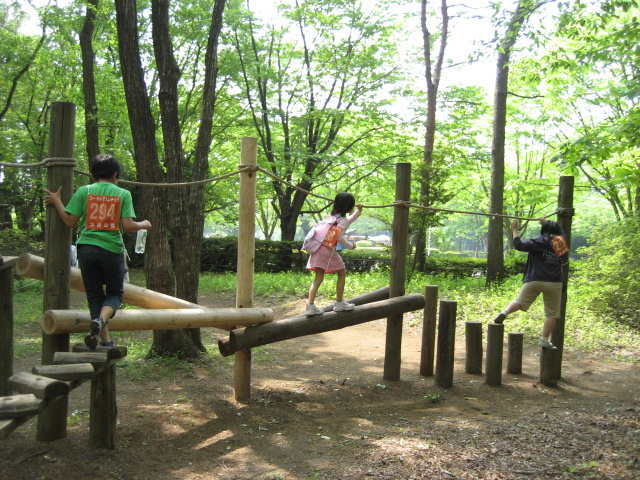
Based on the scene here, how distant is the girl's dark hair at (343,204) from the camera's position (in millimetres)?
5832

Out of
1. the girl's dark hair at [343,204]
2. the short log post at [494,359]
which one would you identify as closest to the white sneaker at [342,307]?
the girl's dark hair at [343,204]

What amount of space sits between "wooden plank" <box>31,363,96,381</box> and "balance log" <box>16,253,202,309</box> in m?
1.04

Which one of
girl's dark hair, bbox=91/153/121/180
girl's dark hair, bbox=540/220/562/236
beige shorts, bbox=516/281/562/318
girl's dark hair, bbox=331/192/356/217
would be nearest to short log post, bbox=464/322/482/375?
beige shorts, bbox=516/281/562/318

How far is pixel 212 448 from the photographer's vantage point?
4.46 meters

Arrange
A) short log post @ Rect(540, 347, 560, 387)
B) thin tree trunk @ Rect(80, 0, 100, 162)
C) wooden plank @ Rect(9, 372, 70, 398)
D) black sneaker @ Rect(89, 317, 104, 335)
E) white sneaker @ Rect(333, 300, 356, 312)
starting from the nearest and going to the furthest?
wooden plank @ Rect(9, 372, 70, 398), black sneaker @ Rect(89, 317, 104, 335), white sneaker @ Rect(333, 300, 356, 312), short log post @ Rect(540, 347, 560, 387), thin tree trunk @ Rect(80, 0, 100, 162)

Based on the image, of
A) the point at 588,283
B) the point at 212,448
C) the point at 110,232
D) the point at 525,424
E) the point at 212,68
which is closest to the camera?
the point at 110,232

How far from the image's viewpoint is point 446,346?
6.55m

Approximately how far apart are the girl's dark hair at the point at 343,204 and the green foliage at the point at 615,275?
282 inches

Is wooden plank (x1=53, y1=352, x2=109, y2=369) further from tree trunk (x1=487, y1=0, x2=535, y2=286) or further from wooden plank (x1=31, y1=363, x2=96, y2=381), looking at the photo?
tree trunk (x1=487, y1=0, x2=535, y2=286)

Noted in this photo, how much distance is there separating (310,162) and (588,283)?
464 inches

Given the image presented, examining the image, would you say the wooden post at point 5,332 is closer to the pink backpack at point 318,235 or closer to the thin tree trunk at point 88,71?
the pink backpack at point 318,235

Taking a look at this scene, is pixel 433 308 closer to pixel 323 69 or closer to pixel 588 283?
pixel 588 283

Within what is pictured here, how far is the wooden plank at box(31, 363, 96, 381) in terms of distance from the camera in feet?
11.3

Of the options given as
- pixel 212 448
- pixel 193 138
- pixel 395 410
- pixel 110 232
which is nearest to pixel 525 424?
pixel 395 410
